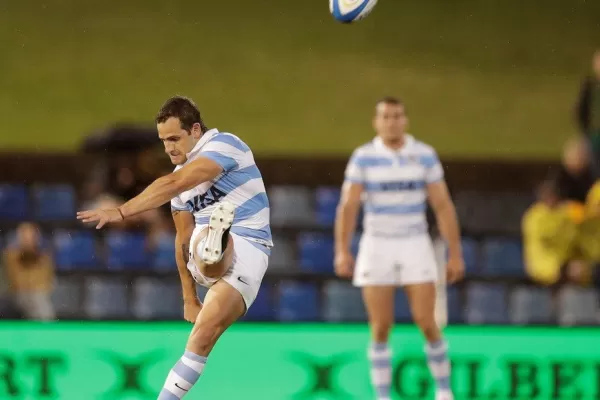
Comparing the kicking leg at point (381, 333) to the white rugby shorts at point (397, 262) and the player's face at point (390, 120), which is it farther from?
the player's face at point (390, 120)

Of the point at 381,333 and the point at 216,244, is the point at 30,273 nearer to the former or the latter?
the point at 381,333

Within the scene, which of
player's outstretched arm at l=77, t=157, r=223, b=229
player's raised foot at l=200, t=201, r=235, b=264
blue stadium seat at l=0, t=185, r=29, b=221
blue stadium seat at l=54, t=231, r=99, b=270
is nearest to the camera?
player's outstretched arm at l=77, t=157, r=223, b=229

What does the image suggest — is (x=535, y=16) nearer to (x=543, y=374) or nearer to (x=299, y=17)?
(x=299, y=17)

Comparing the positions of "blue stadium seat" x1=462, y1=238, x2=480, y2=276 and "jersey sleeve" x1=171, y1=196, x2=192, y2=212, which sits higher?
"jersey sleeve" x1=171, y1=196, x2=192, y2=212

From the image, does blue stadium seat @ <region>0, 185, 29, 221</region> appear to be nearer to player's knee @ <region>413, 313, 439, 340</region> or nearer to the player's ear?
player's knee @ <region>413, 313, 439, 340</region>

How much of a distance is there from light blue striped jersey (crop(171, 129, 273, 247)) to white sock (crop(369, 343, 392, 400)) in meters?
1.55

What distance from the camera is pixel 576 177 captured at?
28.5ft

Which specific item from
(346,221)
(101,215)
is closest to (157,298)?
(346,221)

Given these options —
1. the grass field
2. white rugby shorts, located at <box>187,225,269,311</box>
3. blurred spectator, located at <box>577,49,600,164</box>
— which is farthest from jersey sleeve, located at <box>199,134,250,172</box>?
the grass field

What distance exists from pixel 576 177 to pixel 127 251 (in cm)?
332

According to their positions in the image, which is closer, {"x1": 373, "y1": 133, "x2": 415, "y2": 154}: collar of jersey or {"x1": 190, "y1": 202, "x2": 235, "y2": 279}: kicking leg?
{"x1": 190, "y1": 202, "x2": 235, "y2": 279}: kicking leg

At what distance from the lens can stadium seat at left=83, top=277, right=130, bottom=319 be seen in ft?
25.7

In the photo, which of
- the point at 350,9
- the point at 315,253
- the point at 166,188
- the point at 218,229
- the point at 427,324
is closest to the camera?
the point at 166,188

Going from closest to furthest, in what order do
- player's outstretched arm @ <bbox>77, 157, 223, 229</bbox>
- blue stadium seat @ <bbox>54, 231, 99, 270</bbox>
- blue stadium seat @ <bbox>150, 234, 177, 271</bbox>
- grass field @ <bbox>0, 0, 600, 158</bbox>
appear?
player's outstretched arm @ <bbox>77, 157, 223, 229</bbox> → blue stadium seat @ <bbox>150, 234, 177, 271</bbox> → blue stadium seat @ <bbox>54, 231, 99, 270</bbox> → grass field @ <bbox>0, 0, 600, 158</bbox>
